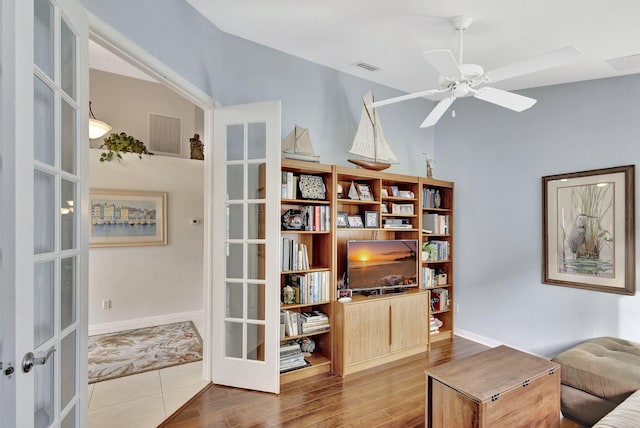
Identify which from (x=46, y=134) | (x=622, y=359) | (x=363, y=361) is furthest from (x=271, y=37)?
(x=622, y=359)

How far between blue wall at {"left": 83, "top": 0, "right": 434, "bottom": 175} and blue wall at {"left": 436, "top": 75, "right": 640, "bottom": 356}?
0.58 m

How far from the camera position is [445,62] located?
199 cm

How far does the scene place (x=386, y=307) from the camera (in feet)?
10.6

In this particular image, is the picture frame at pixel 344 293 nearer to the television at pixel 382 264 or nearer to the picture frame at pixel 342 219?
the television at pixel 382 264

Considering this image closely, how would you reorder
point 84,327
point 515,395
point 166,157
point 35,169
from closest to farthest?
point 35,169, point 84,327, point 515,395, point 166,157

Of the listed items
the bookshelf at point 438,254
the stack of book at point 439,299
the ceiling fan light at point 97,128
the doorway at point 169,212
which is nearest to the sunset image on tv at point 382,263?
the bookshelf at point 438,254

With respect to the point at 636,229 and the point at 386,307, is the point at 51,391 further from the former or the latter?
the point at 636,229

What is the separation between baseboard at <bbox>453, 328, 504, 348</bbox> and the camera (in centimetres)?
369

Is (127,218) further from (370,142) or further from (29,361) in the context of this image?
(29,361)

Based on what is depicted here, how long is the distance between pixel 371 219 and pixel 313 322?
1.17 meters

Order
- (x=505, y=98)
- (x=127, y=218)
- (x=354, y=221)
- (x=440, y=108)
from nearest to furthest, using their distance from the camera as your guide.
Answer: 1. (x=505, y=98)
2. (x=440, y=108)
3. (x=354, y=221)
4. (x=127, y=218)

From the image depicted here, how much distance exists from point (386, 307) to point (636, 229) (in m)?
2.21

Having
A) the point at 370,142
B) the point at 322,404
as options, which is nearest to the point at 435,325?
the point at 322,404

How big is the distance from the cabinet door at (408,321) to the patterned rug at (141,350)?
1972 mm
